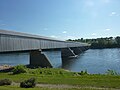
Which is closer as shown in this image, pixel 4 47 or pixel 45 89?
pixel 45 89

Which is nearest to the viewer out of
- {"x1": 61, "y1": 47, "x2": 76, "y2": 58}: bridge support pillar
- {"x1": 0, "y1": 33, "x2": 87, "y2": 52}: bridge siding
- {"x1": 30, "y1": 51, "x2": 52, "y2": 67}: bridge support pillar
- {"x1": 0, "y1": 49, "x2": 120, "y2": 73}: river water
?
{"x1": 0, "y1": 33, "x2": 87, "y2": 52}: bridge siding

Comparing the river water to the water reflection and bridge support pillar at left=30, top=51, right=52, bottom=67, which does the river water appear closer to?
the water reflection

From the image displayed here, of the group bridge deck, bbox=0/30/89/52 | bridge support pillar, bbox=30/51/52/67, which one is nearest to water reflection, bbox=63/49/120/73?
bridge support pillar, bbox=30/51/52/67

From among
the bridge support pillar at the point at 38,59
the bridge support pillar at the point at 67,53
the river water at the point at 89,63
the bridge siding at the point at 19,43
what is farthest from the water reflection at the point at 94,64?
the bridge support pillar at the point at 67,53

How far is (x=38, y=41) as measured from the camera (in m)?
70.9

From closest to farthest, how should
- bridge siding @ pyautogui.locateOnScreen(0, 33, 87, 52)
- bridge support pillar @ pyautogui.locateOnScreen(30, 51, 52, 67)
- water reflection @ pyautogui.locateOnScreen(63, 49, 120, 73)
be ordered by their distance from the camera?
bridge siding @ pyautogui.locateOnScreen(0, 33, 87, 52)
water reflection @ pyautogui.locateOnScreen(63, 49, 120, 73)
bridge support pillar @ pyautogui.locateOnScreen(30, 51, 52, 67)

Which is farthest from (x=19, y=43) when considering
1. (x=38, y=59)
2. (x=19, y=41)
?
(x=38, y=59)

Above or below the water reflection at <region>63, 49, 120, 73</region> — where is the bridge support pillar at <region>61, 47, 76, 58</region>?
above

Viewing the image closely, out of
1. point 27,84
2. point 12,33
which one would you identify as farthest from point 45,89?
point 12,33

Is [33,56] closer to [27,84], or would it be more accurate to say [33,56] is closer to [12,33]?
[12,33]

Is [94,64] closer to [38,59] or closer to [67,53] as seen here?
[38,59]

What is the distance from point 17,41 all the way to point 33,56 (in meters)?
20.7

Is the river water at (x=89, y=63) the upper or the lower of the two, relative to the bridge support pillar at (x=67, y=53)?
lower

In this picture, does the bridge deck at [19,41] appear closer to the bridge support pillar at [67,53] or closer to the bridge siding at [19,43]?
the bridge siding at [19,43]
